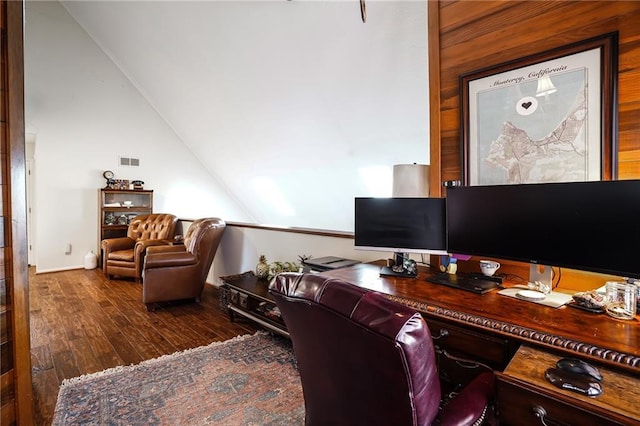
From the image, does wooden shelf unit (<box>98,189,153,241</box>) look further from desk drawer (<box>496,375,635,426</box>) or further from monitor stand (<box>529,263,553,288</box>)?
desk drawer (<box>496,375,635,426</box>)

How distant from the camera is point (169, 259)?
3.55 meters

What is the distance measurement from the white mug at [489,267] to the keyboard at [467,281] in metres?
0.03

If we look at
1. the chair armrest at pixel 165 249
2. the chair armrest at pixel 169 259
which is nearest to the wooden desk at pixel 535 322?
the chair armrest at pixel 169 259

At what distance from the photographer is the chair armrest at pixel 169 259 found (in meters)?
3.48

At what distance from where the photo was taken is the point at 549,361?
101cm

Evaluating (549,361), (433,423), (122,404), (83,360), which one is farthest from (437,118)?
(83,360)

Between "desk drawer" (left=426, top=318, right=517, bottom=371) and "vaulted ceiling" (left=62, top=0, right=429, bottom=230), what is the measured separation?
236cm

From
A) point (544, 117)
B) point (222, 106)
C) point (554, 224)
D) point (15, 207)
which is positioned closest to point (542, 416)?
point (554, 224)

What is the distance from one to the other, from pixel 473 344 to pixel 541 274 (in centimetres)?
54

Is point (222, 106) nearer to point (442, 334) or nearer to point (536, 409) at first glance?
point (442, 334)

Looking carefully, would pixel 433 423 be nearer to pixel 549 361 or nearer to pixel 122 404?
pixel 549 361

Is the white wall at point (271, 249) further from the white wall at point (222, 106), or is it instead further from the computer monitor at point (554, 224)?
the computer monitor at point (554, 224)

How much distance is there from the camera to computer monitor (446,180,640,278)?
117 centimetres

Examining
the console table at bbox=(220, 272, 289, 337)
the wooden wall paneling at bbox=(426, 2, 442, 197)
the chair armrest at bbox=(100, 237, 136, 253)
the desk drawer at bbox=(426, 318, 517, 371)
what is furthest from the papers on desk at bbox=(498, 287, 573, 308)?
the chair armrest at bbox=(100, 237, 136, 253)
